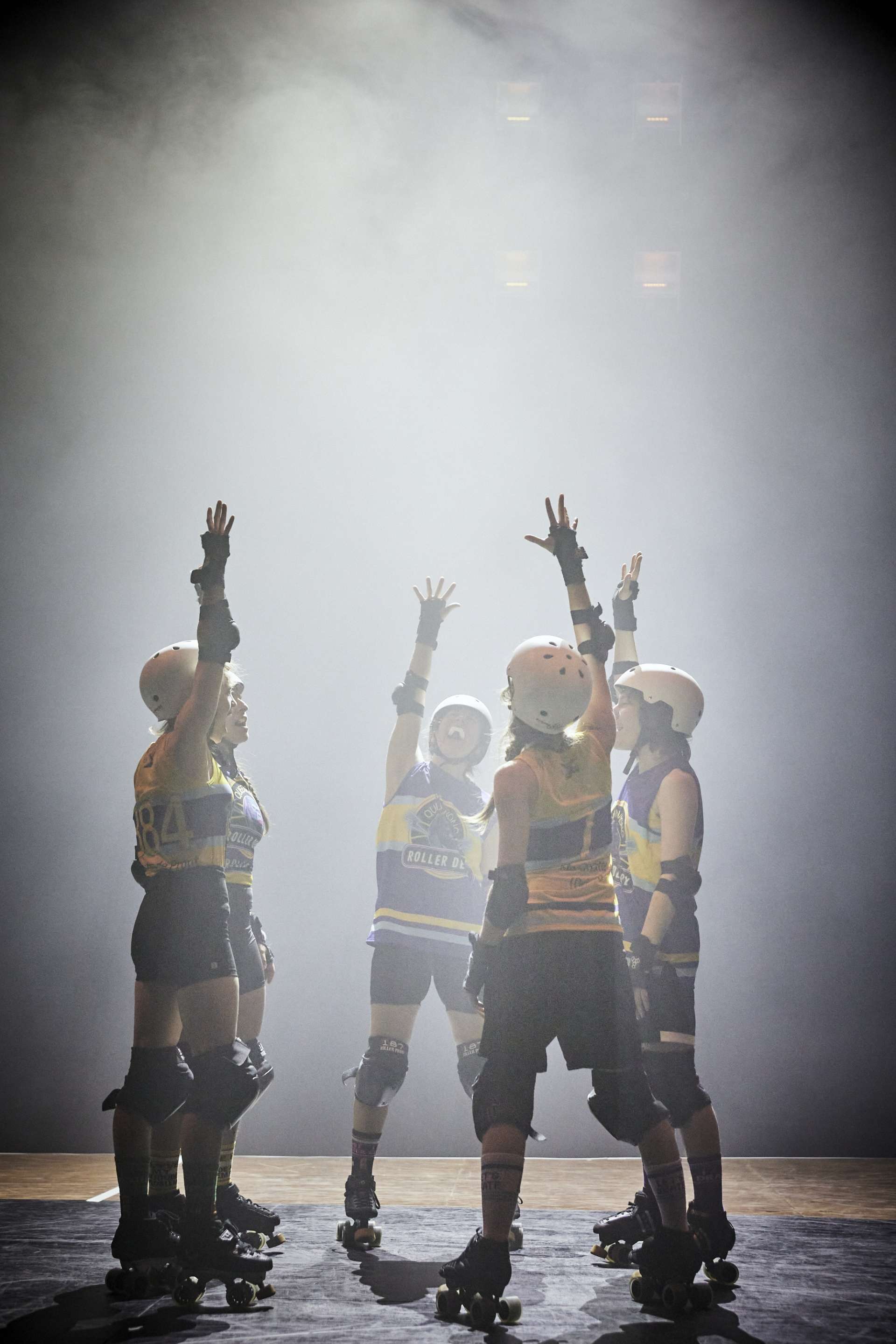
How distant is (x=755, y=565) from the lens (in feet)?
16.6

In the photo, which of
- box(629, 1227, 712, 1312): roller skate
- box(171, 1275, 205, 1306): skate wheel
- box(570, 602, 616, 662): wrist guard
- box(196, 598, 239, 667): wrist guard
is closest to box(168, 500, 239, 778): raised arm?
box(196, 598, 239, 667): wrist guard

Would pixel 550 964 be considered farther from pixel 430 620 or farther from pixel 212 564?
pixel 430 620

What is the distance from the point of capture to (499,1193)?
6.68ft

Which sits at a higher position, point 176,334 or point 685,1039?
point 176,334

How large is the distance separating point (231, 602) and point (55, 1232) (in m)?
3.03

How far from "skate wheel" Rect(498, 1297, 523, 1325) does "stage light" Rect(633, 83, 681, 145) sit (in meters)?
5.31

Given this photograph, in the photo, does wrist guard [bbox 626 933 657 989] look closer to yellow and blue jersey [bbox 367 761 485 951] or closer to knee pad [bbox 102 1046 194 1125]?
yellow and blue jersey [bbox 367 761 485 951]

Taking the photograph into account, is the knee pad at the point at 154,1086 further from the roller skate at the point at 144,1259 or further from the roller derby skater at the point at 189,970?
the roller skate at the point at 144,1259

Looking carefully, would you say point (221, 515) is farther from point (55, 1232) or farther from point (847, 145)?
point (847, 145)

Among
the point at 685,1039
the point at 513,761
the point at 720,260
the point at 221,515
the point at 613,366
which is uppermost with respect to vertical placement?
the point at 720,260

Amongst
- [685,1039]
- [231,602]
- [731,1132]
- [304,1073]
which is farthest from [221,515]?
[731,1132]

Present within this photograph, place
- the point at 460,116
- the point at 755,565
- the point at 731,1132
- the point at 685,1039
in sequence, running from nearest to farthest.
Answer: the point at 685,1039, the point at 731,1132, the point at 755,565, the point at 460,116

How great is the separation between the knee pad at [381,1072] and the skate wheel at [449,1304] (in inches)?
38.9

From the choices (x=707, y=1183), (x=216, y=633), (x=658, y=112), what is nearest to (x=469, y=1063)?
(x=707, y=1183)
